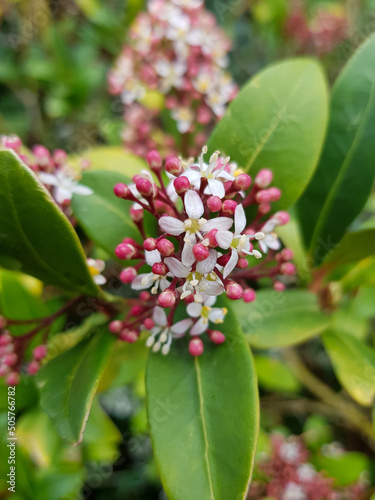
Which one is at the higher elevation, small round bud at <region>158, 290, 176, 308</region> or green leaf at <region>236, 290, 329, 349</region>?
small round bud at <region>158, 290, 176, 308</region>

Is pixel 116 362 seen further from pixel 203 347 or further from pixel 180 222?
pixel 180 222

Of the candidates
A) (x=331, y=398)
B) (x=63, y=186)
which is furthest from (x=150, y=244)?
(x=331, y=398)

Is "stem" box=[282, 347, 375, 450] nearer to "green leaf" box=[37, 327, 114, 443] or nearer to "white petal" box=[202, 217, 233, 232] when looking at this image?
"green leaf" box=[37, 327, 114, 443]

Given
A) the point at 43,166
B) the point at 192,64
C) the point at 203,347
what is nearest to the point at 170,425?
the point at 203,347

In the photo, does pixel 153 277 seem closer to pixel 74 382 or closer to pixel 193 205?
pixel 193 205

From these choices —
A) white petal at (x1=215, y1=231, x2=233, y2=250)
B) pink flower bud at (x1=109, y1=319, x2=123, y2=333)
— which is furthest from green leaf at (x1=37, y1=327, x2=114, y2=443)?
white petal at (x1=215, y1=231, x2=233, y2=250)

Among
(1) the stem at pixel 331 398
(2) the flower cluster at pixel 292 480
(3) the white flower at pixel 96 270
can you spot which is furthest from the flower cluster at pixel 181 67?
(2) the flower cluster at pixel 292 480

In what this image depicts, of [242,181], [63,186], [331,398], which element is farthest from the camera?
[331,398]
